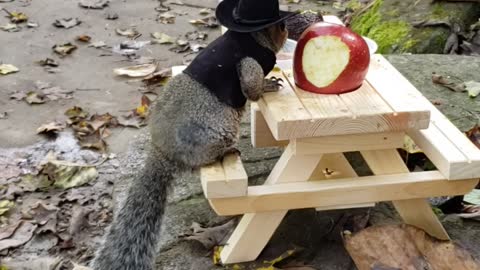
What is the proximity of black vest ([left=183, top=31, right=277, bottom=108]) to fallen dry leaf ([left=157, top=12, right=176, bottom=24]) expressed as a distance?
364cm

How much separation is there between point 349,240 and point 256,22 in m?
0.84

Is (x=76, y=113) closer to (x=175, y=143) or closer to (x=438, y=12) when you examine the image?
(x=175, y=143)

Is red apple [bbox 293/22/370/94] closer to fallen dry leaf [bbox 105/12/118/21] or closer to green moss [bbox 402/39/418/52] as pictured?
green moss [bbox 402/39/418/52]

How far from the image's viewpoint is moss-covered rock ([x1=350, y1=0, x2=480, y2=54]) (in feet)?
15.1

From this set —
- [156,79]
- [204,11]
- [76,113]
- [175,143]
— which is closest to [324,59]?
[175,143]

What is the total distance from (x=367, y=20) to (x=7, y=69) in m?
2.63

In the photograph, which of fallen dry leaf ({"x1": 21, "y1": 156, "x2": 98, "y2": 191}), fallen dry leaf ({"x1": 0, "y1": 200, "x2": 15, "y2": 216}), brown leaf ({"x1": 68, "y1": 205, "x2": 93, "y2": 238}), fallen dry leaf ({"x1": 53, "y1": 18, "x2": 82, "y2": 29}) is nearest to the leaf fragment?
fallen dry leaf ({"x1": 53, "y1": 18, "x2": 82, "y2": 29})

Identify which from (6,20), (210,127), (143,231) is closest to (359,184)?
(210,127)

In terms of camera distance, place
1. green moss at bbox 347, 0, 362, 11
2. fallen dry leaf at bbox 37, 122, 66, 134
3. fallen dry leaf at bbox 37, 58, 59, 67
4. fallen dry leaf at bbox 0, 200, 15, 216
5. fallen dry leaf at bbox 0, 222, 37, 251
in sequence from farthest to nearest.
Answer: green moss at bbox 347, 0, 362, 11 → fallen dry leaf at bbox 37, 58, 59, 67 → fallen dry leaf at bbox 37, 122, 66, 134 → fallen dry leaf at bbox 0, 200, 15, 216 → fallen dry leaf at bbox 0, 222, 37, 251

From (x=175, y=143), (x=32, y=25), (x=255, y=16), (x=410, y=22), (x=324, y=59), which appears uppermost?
(x=255, y=16)

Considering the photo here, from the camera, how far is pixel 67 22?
6008mm

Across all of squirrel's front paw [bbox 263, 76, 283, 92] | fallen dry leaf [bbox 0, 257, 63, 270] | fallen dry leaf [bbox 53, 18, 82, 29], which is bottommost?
fallen dry leaf [bbox 53, 18, 82, 29]

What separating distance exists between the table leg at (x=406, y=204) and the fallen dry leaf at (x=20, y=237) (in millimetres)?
1580

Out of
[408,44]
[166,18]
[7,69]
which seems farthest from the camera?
[166,18]
